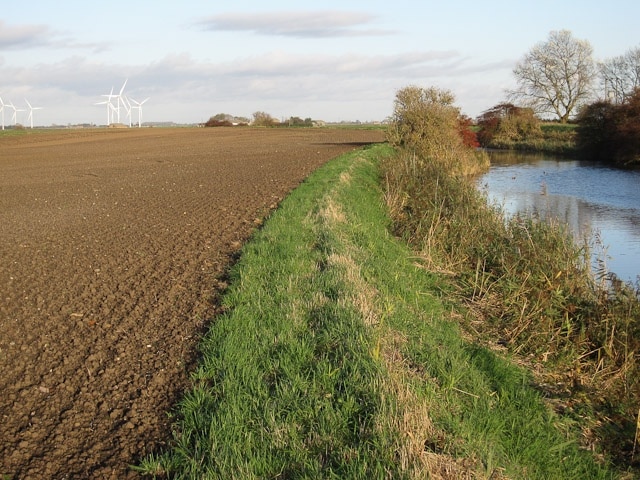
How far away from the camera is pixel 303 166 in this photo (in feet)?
82.1

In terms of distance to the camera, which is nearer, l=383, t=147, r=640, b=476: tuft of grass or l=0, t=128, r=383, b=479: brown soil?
l=0, t=128, r=383, b=479: brown soil

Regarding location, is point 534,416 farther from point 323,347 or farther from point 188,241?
point 188,241

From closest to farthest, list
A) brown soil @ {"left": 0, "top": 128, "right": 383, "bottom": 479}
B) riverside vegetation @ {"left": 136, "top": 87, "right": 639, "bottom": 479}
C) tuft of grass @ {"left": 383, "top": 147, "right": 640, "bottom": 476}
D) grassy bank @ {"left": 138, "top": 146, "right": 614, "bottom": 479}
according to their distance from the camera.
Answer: grassy bank @ {"left": 138, "top": 146, "right": 614, "bottom": 479}
riverside vegetation @ {"left": 136, "top": 87, "right": 639, "bottom": 479}
brown soil @ {"left": 0, "top": 128, "right": 383, "bottom": 479}
tuft of grass @ {"left": 383, "top": 147, "right": 640, "bottom": 476}

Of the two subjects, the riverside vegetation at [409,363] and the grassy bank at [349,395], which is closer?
the grassy bank at [349,395]

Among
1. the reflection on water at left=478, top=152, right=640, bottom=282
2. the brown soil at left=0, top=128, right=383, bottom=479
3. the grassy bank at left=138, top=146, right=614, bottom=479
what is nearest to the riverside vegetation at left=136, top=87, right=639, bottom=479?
the grassy bank at left=138, top=146, right=614, bottom=479

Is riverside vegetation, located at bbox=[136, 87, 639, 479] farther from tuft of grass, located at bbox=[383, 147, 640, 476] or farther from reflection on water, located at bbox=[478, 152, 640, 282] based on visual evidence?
reflection on water, located at bbox=[478, 152, 640, 282]

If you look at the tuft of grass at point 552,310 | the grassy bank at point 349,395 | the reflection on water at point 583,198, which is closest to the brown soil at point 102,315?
the grassy bank at point 349,395

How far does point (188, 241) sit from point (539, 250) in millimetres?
5429

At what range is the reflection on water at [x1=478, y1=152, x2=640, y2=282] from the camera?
1373cm

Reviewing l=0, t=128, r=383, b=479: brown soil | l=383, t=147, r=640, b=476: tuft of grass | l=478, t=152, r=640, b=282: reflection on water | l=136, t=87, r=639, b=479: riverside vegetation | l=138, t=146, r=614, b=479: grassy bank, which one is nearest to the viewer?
l=138, t=146, r=614, b=479: grassy bank

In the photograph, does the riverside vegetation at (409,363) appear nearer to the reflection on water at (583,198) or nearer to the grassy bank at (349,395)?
the grassy bank at (349,395)

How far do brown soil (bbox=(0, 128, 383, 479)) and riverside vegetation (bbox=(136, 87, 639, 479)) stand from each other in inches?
14.3

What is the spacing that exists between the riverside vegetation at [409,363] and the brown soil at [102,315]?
363 millimetres

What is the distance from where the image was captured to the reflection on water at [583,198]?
13.7 metres
